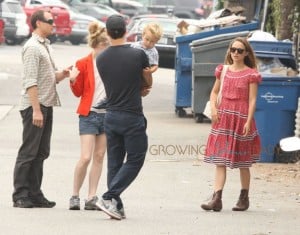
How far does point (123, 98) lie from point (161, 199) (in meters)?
1.85

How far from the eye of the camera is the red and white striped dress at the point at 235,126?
9.91 metres

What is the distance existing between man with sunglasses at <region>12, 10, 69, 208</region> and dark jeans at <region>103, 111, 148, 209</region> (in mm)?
711

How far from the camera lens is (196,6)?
190 feet

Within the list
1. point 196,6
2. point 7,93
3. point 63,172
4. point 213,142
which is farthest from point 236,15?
point 196,6

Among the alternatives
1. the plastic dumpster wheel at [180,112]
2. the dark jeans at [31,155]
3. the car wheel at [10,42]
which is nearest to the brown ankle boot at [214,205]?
the dark jeans at [31,155]

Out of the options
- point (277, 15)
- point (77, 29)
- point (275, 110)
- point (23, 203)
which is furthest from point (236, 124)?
point (77, 29)

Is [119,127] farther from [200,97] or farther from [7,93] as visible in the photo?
[7,93]

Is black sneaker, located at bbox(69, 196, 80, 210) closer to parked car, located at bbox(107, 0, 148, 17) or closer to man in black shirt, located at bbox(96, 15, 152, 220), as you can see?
man in black shirt, located at bbox(96, 15, 152, 220)

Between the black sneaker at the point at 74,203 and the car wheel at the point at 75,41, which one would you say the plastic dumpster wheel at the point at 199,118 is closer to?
the black sneaker at the point at 74,203

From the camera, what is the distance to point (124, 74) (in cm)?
905

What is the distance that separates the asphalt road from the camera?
8.91 metres

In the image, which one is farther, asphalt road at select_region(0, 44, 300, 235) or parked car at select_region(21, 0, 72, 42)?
parked car at select_region(21, 0, 72, 42)

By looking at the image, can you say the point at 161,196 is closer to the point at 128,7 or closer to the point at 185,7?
the point at 128,7

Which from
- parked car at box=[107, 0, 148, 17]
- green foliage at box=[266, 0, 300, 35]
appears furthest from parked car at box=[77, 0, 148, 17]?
→ green foliage at box=[266, 0, 300, 35]
